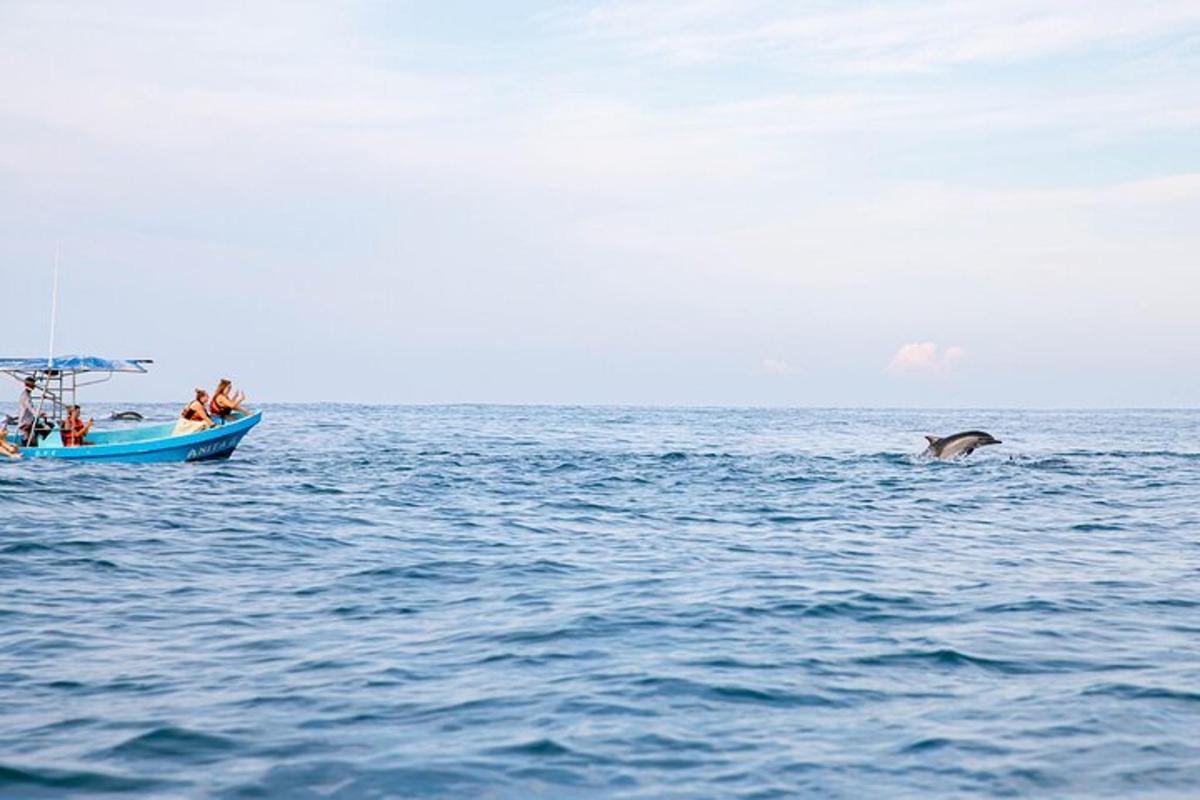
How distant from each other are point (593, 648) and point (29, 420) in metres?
25.9

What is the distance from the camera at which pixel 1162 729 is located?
27.1ft

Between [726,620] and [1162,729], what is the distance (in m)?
4.80

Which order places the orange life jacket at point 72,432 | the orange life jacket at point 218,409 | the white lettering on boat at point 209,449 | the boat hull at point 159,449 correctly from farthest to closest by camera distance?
the orange life jacket at point 218,409, the white lettering on boat at point 209,449, the orange life jacket at point 72,432, the boat hull at point 159,449

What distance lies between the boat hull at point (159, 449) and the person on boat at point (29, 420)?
403 millimetres

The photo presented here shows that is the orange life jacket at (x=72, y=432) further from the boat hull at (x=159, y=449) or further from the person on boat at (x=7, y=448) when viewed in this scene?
the person on boat at (x=7, y=448)

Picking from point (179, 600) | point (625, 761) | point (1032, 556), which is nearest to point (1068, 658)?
→ point (625, 761)

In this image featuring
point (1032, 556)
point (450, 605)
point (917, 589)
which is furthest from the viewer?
point (1032, 556)

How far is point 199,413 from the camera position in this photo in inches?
1305

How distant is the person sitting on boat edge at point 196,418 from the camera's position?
108 ft

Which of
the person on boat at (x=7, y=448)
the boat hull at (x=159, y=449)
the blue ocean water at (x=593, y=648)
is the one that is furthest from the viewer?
the boat hull at (x=159, y=449)

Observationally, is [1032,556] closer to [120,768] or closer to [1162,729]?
[1162,729]

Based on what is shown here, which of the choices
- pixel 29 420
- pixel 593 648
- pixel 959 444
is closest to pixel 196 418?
pixel 29 420

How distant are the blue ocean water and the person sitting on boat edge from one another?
8507mm

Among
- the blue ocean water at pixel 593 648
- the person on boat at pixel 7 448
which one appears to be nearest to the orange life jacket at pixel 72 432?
the person on boat at pixel 7 448
